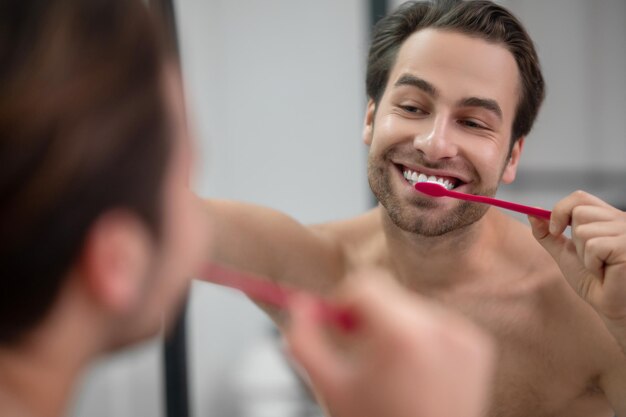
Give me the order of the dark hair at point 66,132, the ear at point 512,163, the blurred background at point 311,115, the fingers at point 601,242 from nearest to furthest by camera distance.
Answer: the dark hair at point 66,132 → the fingers at point 601,242 → the ear at point 512,163 → the blurred background at point 311,115

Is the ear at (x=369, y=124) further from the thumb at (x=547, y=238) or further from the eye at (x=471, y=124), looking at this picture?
the thumb at (x=547, y=238)

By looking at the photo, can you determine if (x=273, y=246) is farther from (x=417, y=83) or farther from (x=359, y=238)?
(x=417, y=83)

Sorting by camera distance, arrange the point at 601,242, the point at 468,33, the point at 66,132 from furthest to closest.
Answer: the point at 468,33, the point at 601,242, the point at 66,132

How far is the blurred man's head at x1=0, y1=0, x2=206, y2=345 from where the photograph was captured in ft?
1.46

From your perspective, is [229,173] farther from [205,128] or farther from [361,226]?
[361,226]

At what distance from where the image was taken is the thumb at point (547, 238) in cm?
104

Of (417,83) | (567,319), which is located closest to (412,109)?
(417,83)

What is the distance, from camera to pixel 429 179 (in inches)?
45.3

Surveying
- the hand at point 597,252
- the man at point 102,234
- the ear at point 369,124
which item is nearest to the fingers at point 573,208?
the hand at point 597,252

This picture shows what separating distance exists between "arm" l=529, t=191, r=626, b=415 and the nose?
0.15 meters

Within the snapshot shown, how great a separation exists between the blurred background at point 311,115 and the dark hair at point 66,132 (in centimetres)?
186

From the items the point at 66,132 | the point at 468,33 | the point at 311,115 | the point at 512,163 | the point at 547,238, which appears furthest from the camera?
the point at 311,115

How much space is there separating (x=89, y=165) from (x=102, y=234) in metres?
0.04

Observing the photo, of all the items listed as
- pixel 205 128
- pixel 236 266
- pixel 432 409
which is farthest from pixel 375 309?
pixel 205 128
